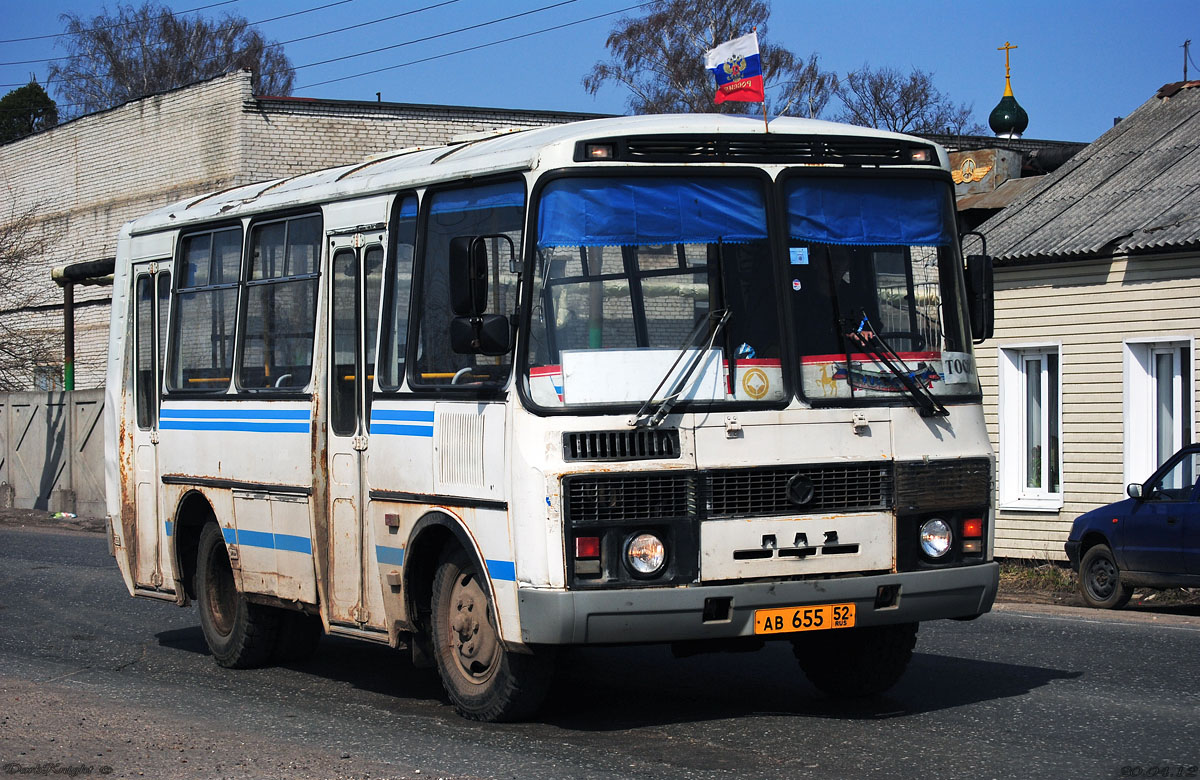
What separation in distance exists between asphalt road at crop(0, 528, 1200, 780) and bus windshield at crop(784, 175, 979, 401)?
167 centimetres

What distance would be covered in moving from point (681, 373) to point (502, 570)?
122 centimetres

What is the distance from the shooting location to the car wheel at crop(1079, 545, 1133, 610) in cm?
1554

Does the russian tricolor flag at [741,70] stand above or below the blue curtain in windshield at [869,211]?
above

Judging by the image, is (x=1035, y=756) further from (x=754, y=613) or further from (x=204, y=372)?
(x=204, y=372)

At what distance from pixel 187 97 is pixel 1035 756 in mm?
32207

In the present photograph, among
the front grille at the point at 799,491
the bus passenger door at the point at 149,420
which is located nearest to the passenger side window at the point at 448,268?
the front grille at the point at 799,491

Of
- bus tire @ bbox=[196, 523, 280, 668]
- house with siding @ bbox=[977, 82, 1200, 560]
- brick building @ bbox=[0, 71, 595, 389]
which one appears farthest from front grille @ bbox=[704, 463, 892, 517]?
brick building @ bbox=[0, 71, 595, 389]

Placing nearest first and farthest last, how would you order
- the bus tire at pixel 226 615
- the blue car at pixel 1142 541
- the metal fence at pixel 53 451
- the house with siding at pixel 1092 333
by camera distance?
the bus tire at pixel 226 615
the blue car at pixel 1142 541
the house with siding at pixel 1092 333
the metal fence at pixel 53 451

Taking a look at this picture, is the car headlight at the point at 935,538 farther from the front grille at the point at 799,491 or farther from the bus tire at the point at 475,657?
the bus tire at the point at 475,657

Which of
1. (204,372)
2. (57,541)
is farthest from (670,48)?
(204,372)

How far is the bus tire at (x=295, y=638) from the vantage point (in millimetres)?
10867

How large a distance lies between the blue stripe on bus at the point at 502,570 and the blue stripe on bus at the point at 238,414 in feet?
7.19

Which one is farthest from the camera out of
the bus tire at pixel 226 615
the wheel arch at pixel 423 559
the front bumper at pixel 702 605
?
the bus tire at pixel 226 615

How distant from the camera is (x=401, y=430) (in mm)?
8727
